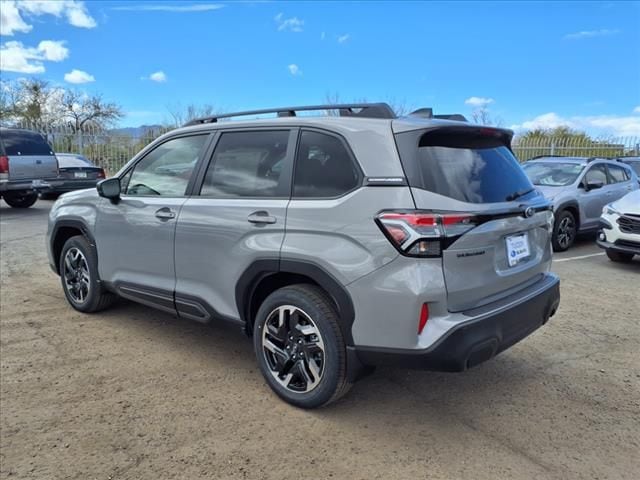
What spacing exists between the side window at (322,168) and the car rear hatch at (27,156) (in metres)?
11.1

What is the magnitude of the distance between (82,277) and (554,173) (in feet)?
28.0

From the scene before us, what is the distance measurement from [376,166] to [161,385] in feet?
7.15

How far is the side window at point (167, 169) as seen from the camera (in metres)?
3.96

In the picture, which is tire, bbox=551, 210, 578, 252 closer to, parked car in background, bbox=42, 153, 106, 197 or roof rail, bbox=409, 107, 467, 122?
roof rail, bbox=409, 107, 467, 122

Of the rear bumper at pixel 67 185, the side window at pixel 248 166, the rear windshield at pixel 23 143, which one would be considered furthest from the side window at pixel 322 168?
the rear bumper at pixel 67 185

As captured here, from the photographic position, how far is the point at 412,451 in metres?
2.85

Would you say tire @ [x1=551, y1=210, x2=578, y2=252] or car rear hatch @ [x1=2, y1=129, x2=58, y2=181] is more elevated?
car rear hatch @ [x1=2, y1=129, x2=58, y2=181]

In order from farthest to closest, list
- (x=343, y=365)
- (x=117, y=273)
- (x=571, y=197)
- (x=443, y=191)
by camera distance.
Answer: (x=571, y=197) → (x=117, y=273) → (x=343, y=365) → (x=443, y=191)

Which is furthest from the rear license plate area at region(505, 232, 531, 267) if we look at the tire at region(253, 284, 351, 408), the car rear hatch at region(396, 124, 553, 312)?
the tire at region(253, 284, 351, 408)

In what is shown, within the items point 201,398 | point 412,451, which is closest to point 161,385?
point 201,398

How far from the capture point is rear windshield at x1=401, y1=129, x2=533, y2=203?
2.82 metres

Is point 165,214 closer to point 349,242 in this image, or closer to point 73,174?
point 349,242

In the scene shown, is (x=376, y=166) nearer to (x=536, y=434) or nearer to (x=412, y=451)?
(x=412, y=451)

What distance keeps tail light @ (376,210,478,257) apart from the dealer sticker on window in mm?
526
